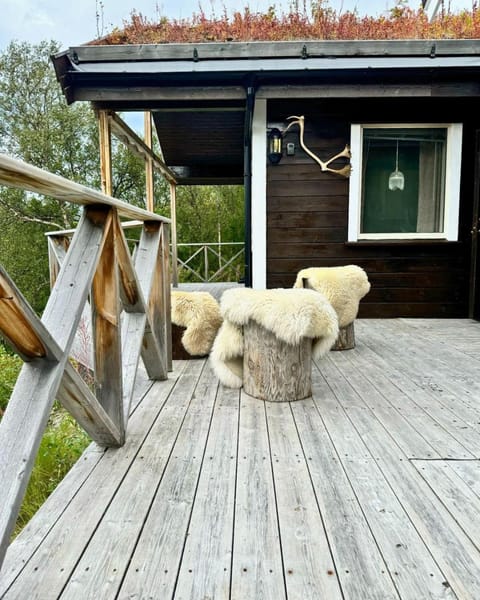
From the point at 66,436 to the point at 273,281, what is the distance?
2.45 metres

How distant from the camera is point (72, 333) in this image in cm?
120

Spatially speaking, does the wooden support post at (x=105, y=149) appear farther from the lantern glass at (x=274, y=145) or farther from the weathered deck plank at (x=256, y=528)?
the weathered deck plank at (x=256, y=528)

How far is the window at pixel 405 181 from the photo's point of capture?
4285 millimetres

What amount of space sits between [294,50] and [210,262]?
8.03 meters

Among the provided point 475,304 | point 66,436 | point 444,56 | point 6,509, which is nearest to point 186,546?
point 6,509

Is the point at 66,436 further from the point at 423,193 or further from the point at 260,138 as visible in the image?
the point at 423,193

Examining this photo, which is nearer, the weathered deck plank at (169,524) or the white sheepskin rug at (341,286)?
the weathered deck plank at (169,524)

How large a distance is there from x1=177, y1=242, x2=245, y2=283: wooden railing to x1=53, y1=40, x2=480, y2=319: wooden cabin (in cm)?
539

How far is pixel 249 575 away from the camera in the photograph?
1023mm

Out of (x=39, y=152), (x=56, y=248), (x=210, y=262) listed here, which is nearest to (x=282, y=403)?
(x=56, y=248)

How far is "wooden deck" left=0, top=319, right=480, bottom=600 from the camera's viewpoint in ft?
3.31

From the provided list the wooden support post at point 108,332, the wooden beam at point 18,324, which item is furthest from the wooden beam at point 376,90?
the wooden beam at point 18,324

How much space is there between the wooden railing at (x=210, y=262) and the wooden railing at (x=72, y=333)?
7515 millimetres

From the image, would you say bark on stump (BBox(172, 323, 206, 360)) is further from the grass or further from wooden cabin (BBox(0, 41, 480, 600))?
the grass
